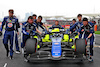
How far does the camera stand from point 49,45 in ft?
21.3

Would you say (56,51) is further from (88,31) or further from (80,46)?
(88,31)

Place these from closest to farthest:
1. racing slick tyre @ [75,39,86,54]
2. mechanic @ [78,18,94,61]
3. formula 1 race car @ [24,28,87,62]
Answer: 1. formula 1 race car @ [24,28,87,62]
2. racing slick tyre @ [75,39,86,54]
3. mechanic @ [78,18,94,61]

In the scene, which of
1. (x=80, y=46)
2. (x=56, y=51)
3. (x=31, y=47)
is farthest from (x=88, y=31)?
(x=31, y=47)

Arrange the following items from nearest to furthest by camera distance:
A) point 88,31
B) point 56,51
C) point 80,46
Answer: point 56,51 → point 80,46 → point 88,31

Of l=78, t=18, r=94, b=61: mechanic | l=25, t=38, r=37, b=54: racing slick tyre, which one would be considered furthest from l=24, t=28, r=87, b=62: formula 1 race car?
l=78, t=18, r=94, b=61: mechanic

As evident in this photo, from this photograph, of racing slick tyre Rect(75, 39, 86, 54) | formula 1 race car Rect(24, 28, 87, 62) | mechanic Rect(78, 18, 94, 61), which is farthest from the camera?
mechanic Rect(78, 18, 94, 61)

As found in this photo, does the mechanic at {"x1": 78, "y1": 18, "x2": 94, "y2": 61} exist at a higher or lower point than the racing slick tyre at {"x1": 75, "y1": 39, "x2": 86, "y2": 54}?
higher

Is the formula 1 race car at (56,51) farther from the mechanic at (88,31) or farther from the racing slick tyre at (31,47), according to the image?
the mechanic at (88,31)

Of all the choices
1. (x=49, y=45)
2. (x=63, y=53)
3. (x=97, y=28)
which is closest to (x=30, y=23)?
(x=49, y=45)

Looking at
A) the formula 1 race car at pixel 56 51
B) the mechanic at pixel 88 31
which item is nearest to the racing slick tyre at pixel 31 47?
the formula 1 race car at pixel 56 51

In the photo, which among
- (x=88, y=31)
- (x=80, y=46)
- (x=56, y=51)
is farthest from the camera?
(x=88, y=31)

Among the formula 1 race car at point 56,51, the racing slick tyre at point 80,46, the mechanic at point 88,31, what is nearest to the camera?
the formula 1 race car at point 56,51

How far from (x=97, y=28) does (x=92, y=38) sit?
24.9 m

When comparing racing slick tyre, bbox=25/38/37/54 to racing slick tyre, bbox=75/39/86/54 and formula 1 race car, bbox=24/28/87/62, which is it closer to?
formula 1 race car, bbox=24/28/87/62
